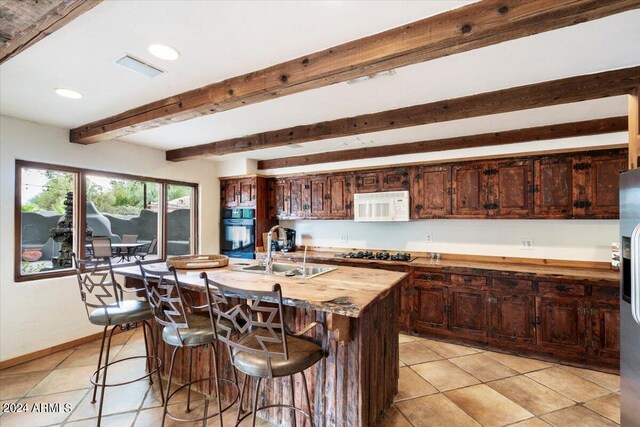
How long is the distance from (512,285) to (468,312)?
0.57 metres

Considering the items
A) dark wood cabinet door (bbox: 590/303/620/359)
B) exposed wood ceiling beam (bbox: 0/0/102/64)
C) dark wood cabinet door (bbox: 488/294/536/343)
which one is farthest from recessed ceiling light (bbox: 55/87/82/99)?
dark wood cabinet door (bbox: 590/303/620/359)

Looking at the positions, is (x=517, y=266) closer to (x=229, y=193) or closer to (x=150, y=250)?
(x=229, y=193)

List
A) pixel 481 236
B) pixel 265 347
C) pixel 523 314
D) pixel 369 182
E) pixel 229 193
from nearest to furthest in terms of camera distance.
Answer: pixel 265 347, pixel 523 314, pixel 481 236, pixel 369 182, pixel 229 193

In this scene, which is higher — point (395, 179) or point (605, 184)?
point (395, 179)

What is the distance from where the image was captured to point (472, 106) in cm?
258

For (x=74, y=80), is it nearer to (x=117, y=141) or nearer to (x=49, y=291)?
(x=117, y=141)

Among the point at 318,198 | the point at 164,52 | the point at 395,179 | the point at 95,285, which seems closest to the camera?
the point at 164,52

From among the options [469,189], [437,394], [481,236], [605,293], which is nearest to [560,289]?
[605,293]

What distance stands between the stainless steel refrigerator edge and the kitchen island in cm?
138

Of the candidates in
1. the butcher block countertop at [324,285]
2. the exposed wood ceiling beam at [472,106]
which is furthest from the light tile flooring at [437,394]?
the exposed wood ceiling beam at [472,106]

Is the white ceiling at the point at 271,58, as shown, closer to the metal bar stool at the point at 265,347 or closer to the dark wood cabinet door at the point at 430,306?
the metal bar stool at the point at 265,347

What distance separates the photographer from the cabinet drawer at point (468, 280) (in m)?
3.48

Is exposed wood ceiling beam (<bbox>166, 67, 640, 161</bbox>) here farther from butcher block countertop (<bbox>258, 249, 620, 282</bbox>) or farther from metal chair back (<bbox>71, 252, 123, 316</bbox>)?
metal chair back (<bbox>71, 252, 123, 316</bbox>)

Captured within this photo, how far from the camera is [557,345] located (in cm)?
312
